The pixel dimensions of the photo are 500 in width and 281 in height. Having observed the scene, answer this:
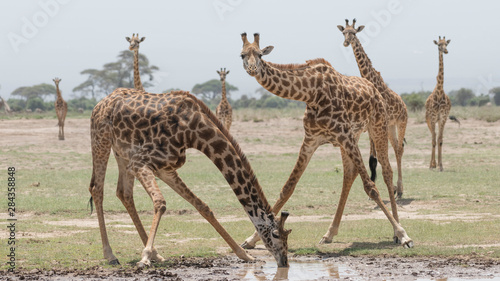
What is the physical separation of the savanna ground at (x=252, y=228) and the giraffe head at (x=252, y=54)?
2196 mm

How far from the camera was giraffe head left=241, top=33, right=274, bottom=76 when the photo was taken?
842cm

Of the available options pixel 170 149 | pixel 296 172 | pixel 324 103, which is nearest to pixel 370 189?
pixel 296 172

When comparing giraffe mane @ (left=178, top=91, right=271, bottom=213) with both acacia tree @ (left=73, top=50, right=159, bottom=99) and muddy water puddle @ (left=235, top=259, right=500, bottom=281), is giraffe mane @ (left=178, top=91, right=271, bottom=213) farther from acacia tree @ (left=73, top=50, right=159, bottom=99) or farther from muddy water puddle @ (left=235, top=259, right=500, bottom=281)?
acacia tree @ (left=73, top=50, right=159, bottom=99)

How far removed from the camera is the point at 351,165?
10.1m

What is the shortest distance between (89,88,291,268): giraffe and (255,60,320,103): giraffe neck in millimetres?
929

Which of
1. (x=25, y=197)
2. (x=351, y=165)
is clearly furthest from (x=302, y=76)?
(x=25, y=197)

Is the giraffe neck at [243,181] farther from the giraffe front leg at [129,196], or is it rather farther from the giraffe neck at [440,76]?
the giraffe neck at [440,76]

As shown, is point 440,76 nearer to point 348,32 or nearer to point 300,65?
point 348,32

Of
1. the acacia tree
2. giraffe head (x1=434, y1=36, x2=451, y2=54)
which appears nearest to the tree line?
the acacia tree

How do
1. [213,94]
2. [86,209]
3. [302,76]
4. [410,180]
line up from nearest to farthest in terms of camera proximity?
[302,76], [86,209], [410,180], [213,94]

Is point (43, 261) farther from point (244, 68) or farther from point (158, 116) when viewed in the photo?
point (244, 68)

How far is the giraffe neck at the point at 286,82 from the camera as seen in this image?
28.8 feet

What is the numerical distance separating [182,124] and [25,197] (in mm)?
6925

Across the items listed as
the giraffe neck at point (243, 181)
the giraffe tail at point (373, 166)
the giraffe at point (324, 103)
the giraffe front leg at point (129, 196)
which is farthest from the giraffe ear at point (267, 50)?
the giraffe tail at point (373, 166)
